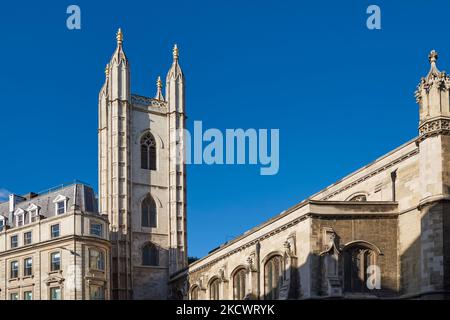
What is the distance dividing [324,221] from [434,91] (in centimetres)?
897

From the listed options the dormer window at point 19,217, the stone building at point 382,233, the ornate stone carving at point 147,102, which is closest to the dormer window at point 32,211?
the dormer window at point 19,217

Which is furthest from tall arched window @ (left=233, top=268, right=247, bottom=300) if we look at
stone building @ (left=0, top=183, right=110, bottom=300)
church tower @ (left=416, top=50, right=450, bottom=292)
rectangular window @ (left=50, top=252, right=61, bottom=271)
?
church tower @ (left=416, top=50, right=450, bottom=292)

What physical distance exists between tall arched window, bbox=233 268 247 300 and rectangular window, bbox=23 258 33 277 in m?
17.0

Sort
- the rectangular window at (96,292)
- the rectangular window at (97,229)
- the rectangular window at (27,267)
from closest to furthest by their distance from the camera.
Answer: the rectangular window at (96,292)
the rectangular window at (97,229)
the rectangular window at (27,267)

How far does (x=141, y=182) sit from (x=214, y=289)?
19107 mm

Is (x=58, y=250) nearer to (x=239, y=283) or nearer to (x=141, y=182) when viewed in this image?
(x=239, y=283)

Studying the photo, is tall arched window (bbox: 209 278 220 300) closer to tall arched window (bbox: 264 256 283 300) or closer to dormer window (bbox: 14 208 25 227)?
tall arched window (bbox: 264 256 283 300)

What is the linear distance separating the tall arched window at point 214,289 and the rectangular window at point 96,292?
27.5 feet

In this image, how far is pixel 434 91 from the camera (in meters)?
38.0

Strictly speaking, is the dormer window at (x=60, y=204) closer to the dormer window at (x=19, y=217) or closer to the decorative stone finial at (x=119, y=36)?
the dormer window at (x=19, y=217)

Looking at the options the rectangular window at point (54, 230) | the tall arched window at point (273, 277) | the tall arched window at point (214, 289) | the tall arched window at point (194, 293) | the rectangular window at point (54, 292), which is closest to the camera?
the tall arched window at point (273, 277)

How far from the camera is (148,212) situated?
7256 centimetres

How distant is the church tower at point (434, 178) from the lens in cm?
3656
